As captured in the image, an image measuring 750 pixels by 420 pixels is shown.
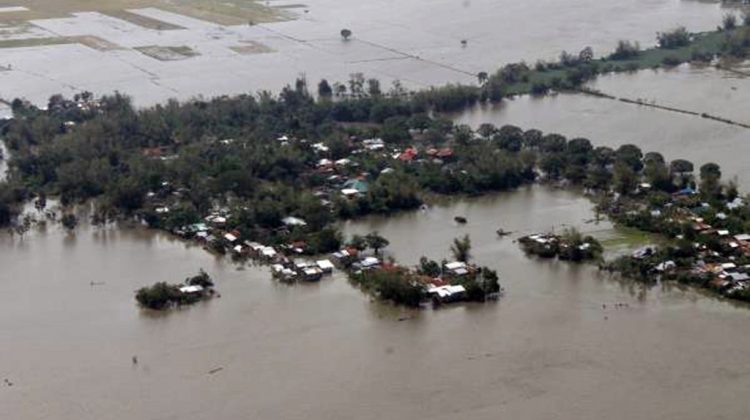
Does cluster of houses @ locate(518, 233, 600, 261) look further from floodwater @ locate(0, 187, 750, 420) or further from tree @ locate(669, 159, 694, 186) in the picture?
tree @ locate(669, 159, 694, 186)

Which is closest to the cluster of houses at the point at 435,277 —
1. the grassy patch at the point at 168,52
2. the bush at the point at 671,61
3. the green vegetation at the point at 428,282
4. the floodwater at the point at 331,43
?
the green vegetation at the point at 428,282

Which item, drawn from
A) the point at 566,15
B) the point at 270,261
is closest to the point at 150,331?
the point at 270,261

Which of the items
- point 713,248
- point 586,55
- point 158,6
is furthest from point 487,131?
point 158,6

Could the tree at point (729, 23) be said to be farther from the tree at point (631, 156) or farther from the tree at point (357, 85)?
the tree at point (631, 156)

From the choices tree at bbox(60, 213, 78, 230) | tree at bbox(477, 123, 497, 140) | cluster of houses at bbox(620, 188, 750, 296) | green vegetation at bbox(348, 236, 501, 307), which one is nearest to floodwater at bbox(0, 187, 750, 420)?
green vegetation at bbox(348, 236, 501, 307)

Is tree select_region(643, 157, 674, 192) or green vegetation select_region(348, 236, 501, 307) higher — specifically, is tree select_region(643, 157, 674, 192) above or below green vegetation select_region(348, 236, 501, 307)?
above

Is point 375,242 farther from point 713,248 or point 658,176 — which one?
point 658,176
